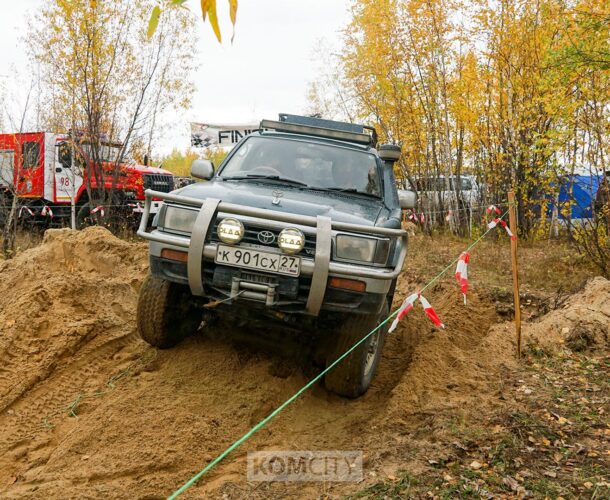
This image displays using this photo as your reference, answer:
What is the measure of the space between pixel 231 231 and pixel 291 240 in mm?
402

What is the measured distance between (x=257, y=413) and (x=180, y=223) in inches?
56.1

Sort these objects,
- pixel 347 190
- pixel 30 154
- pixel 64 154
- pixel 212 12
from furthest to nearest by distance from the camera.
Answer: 1. pixel 64 154
2. pixel 30 154
3. pixel 347 190
4. pixel 212 12

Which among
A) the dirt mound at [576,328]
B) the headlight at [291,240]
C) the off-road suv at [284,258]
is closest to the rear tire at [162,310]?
the off-road suv at [284,258]

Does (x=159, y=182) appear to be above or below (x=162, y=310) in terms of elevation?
above

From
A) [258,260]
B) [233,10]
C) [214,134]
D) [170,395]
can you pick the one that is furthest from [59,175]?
[233,10]

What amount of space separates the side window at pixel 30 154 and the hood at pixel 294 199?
825 centimetres

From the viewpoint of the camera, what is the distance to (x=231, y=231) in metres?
4.12

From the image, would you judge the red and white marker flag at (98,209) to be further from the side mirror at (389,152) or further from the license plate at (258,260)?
the license plate at (258,260)

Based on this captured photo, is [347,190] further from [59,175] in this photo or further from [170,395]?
[59,175]

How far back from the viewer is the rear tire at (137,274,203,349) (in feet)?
15.9

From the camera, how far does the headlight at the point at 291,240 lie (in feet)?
13.3

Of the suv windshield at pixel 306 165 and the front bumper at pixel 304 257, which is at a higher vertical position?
the suv windshield at pixel 306 165

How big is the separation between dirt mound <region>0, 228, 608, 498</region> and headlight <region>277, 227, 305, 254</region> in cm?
119

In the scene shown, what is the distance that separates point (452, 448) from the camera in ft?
11.9
